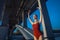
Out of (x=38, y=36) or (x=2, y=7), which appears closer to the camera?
(x=38, y=36)

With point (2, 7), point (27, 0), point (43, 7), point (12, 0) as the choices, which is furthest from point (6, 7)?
point (43, 7)

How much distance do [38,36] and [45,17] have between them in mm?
649

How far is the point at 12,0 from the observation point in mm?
16047

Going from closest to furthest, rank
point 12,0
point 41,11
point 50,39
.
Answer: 1. point 50,39
2. point 41,11
3. point 12,0

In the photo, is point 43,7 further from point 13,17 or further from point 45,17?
point 13,17

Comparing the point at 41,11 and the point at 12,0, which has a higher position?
the point at 12,0

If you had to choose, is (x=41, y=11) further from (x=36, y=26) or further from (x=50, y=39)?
(x=50, y=39)

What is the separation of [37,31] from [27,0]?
8069mm

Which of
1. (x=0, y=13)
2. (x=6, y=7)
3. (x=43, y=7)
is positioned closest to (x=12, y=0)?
(x=6, y=7)

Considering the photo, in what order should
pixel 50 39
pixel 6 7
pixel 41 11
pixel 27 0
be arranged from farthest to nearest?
1. pixel 6 7
2. pixel 27 0
3. pixel 41 11
4. pixel 50 39

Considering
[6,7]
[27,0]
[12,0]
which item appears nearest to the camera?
[27,0]

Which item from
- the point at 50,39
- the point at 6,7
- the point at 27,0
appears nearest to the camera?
the point at 50,39

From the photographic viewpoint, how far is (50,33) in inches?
199

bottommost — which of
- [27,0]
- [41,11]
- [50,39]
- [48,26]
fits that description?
[50,39]
